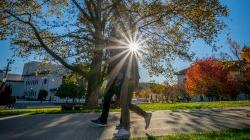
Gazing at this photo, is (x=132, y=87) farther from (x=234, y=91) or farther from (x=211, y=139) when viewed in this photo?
(x=234, y=91)

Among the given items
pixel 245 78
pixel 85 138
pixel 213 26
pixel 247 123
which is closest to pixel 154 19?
pixel 213 26

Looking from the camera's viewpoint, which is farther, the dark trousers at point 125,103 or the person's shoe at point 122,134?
the dark trousers at point 125,103

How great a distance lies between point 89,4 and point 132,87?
61.1 feet

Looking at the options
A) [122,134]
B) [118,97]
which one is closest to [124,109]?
[118,97]

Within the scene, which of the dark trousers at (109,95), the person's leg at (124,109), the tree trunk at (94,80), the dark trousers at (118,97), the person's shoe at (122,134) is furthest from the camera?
the tree trunk at (94,80)

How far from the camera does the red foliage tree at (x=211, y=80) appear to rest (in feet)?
189

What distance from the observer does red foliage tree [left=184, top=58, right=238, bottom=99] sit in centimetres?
5766

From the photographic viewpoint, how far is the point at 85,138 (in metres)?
5.93

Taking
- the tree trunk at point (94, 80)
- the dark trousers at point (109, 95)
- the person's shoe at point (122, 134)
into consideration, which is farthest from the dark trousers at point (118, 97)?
the tree trunk at point (94, 80)

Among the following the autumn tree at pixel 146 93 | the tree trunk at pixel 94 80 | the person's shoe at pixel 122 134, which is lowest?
the person's shoe at pixel 122 134

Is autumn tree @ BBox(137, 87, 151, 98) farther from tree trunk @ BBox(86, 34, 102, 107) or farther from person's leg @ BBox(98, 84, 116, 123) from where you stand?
person's leg @ BBox(98, 84, 116, 123)

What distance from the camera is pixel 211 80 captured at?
58.3m

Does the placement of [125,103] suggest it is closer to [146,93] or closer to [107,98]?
[107,98]

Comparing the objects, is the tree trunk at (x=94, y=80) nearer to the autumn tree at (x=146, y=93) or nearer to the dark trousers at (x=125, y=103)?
the dark trousers at (x=125, y=103)
